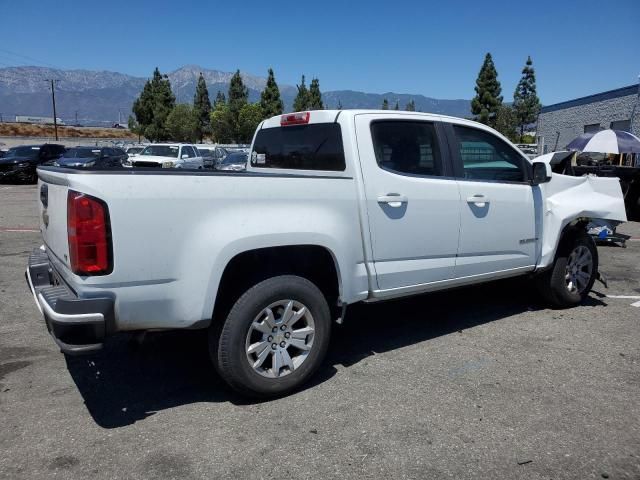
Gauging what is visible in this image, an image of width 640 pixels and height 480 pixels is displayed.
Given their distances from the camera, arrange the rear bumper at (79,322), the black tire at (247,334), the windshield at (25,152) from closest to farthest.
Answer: the rear bumper at (79,322) < the black tire at (247,334) < the windshield at (25,152)

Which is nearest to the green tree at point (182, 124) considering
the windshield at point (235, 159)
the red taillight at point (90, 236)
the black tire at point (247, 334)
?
the windshield at point (235, 159)

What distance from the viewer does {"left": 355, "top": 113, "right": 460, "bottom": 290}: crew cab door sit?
3.83m

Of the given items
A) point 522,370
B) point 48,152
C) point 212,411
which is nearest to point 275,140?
point 212,411

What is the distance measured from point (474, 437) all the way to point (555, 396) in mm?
888

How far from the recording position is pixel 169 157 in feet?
71.2

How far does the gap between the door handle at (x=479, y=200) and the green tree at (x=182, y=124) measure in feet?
189

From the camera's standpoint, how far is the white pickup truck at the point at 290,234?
2875mm

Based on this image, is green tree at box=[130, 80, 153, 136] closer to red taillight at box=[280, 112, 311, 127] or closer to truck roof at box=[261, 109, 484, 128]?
red taillight at box=[280, 112, 311, 127]

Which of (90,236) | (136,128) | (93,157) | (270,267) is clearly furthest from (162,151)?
(136,128)

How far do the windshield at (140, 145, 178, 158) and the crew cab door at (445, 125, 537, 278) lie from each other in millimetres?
18843

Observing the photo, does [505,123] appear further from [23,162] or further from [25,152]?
[23,162]

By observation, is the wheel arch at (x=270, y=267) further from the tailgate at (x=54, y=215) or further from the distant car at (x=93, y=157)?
the distant car at (x=93, y=157)

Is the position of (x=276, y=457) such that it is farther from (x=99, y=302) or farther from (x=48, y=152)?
(x=48, y=152)

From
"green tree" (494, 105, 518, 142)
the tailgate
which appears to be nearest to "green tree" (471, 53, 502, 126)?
"green tree" (494, 105, 518, 142)
